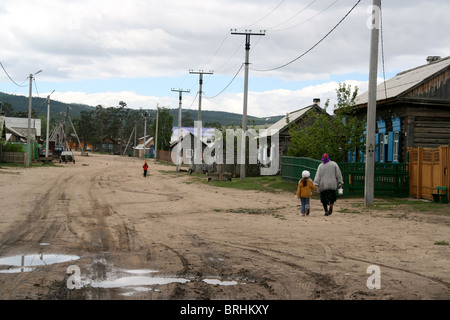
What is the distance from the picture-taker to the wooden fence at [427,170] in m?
18.2

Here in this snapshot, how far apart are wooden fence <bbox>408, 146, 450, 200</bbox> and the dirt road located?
3.45 metres

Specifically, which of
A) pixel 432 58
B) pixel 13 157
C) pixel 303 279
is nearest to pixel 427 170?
pixel 303 279

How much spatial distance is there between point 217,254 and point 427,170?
1360 cm

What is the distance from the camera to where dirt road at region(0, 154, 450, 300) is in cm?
645

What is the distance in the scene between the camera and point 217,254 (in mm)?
8938

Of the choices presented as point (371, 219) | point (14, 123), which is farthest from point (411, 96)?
point (14, 123)

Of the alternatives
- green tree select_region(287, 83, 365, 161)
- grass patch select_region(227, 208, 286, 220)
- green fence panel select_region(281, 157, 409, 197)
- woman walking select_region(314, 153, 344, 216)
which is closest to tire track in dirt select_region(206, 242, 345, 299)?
woman walking select_region(314, 153, 344, 216)

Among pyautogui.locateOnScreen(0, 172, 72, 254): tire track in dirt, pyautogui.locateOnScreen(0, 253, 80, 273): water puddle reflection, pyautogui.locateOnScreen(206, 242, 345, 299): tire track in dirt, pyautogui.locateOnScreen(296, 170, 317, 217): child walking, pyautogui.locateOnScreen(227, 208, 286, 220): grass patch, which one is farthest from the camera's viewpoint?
pyautogui.locateOnScreen(227, 208, 286, 220): grass patch

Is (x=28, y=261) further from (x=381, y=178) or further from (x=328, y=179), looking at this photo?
(x=381, y=178)

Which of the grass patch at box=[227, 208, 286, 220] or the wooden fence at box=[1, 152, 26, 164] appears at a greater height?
the wooden fence at box=[1, 152, 26, 164]

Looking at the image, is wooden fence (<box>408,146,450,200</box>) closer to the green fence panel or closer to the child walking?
the green fence panel

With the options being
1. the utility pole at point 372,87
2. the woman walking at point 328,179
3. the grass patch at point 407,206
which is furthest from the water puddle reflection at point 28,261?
the utility pole at point 372,87

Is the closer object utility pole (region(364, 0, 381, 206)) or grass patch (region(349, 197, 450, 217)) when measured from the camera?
grass patch (region(349, 197, 450, 217))

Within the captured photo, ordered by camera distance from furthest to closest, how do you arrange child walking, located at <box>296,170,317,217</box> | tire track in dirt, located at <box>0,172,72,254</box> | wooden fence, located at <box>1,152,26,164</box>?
wooden fence, located at <box>1,152,26,164</box> → child walking, located at <box>296,170,317,217</box> → tire track in dirt, located at <box>0,172,72,254</box>
